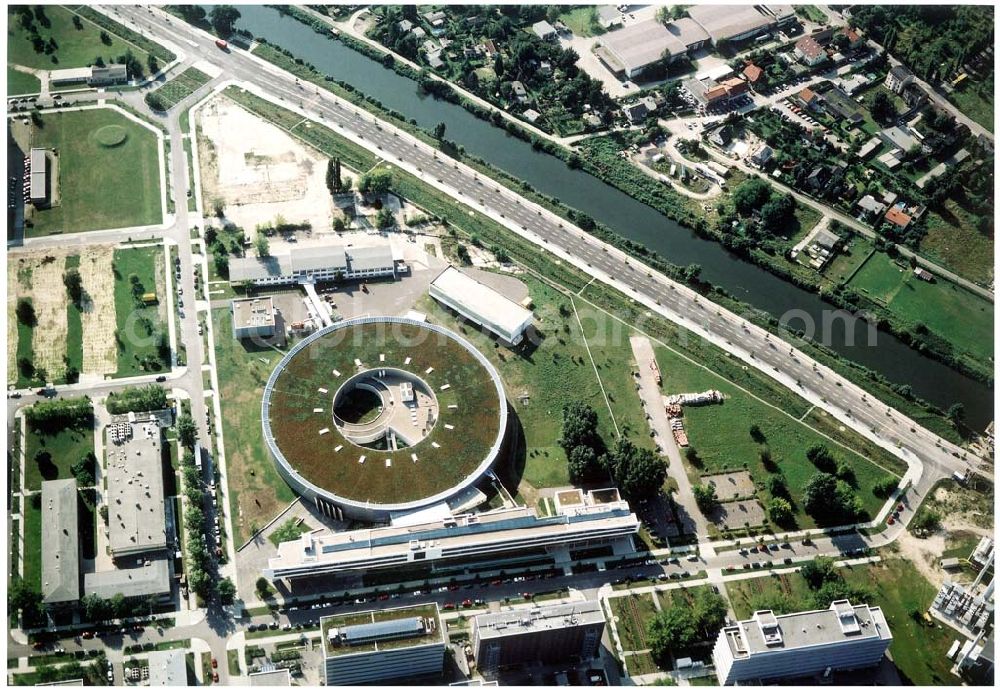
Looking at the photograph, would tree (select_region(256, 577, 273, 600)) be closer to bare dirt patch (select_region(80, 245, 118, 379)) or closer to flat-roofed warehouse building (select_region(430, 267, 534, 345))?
bare dirt patch (select_region(80, 245, 118, 379))

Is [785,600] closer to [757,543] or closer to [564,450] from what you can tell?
[757,543]

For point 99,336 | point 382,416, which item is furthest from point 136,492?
point 382,416

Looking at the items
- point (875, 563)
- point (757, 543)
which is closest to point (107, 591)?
point (757, 543)

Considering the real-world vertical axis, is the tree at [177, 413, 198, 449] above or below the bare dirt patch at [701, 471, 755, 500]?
above

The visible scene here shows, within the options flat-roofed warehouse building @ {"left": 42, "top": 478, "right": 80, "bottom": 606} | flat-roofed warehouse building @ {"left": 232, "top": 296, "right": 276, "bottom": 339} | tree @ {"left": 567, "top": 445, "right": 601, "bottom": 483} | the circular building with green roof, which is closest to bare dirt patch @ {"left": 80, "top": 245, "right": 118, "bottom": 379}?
flat-roofed warehouse building @ {"left": 232, "top": 296, "right": 276, "bottom": 339}

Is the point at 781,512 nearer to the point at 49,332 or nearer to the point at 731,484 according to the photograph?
the point at 731,484

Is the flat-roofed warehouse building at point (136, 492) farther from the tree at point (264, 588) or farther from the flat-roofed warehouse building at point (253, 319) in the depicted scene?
the flat-roofed warehouse building at point (253, 319)
